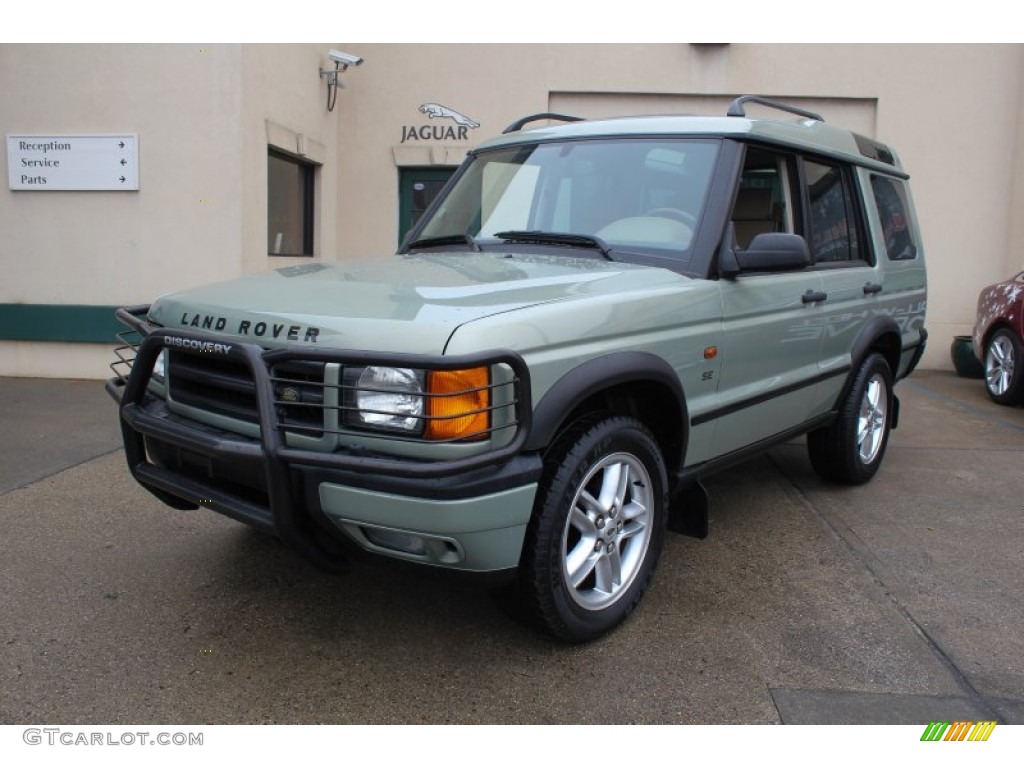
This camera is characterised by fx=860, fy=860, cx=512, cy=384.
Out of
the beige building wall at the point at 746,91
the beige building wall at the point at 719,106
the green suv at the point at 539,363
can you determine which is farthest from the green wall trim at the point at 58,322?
the green suv at the point at 539,363


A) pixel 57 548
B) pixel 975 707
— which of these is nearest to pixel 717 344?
pixel 975 707

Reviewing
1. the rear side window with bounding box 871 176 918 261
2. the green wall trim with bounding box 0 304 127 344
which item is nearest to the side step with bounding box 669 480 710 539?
the rear side window with bounding box 871 176 918 261

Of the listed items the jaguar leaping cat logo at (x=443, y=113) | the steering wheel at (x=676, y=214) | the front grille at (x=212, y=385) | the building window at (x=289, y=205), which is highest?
the jaguar leaping cat logo at (x=443, y=113)

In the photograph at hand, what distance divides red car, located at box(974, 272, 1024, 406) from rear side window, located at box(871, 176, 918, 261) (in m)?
3.28

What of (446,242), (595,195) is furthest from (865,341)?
(446,242)

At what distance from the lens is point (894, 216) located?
529 centimetres

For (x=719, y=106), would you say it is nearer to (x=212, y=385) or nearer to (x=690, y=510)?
(x=690, y=510)

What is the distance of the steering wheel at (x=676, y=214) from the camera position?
352 centimetres

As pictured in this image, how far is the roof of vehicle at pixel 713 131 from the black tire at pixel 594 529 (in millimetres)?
1448

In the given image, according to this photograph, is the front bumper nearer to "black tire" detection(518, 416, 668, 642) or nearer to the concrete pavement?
"black tire" detection(518, 416, 668, 642)

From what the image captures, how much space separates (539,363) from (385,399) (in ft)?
1.57

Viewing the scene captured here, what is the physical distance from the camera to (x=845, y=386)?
4.76 meters

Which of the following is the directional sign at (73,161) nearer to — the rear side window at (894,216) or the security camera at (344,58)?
the security camera at (344,58)

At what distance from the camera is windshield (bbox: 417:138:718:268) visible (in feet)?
11.7
